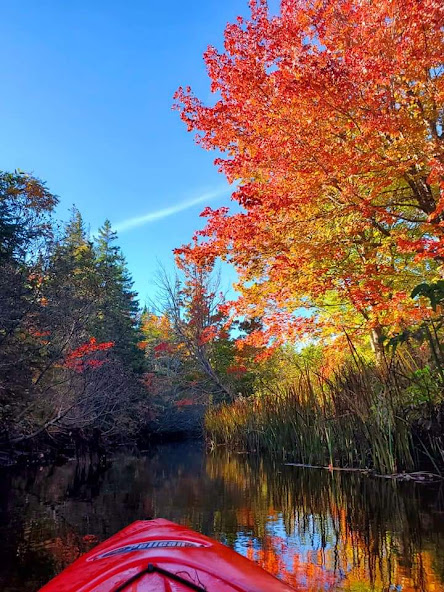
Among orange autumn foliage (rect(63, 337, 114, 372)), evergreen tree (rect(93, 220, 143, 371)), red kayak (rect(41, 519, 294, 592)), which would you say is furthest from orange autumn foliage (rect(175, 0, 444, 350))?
evergreen tree (rect(93, 220, 143, 371))

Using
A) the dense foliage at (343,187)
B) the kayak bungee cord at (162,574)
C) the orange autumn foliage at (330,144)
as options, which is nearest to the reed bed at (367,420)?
the dense foliage at (343,187)

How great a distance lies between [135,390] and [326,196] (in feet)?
52.0

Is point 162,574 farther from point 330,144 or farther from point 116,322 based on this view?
point 116,322

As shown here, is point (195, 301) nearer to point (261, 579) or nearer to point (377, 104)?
point (377, 104)

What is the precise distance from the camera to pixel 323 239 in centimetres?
831

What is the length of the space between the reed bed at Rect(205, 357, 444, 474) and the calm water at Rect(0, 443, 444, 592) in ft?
1.55

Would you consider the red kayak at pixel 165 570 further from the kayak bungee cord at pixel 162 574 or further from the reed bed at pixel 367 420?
the reed bed at pixel 367 420

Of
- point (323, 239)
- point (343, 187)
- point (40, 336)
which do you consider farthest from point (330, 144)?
point (40, 336)

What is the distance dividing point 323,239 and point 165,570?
23.8 feet

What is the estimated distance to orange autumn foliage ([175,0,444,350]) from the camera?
255 inches

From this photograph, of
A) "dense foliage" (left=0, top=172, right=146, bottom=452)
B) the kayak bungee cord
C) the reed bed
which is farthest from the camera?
"dense foliage" (left=0, top=172, right=146, bottom=452)

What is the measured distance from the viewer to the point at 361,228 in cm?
836

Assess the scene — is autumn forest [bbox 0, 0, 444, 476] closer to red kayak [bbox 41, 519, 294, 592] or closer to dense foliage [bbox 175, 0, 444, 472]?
dense foliage [bbox 175, 0, 444, 472]

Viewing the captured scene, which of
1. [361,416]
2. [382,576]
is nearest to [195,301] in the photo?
[361,416]
